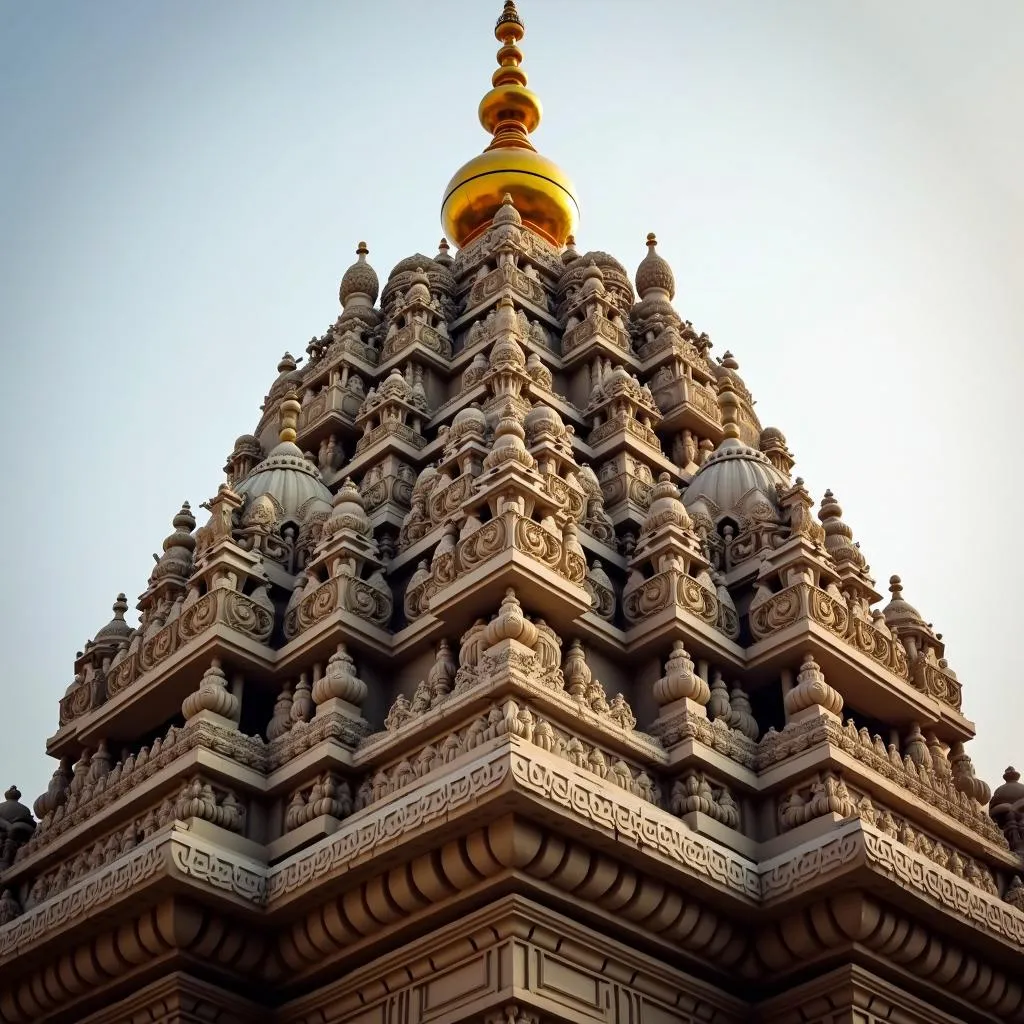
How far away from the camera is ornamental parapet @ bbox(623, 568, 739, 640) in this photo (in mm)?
18328

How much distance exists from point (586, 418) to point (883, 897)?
9337mm

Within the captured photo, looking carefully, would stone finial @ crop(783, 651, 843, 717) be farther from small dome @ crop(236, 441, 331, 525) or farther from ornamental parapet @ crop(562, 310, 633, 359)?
ornamental parapet @ crop(562, 310, 633, 359)

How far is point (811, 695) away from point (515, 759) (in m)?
5.01

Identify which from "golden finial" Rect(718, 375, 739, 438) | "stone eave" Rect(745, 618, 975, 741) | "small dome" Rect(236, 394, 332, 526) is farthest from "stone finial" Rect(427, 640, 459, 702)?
"golden finial" Rect(718, 375, 739, 438)

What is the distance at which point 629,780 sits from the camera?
53.0 ft

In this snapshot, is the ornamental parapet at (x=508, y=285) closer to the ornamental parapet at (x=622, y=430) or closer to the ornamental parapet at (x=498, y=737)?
the ornamental parapet at (x=622, y=430)

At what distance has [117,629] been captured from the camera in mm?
21766

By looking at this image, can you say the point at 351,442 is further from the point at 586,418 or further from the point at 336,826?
the point at 336,826

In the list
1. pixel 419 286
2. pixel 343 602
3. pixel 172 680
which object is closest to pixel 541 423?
pixel 343 602

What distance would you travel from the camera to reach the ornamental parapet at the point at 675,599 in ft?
60.1

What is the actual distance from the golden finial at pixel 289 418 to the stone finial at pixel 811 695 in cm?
858

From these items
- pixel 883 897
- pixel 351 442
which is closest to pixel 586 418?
pixel 351 442

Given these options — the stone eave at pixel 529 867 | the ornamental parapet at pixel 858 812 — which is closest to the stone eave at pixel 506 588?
the stone eave at pixel 529 867

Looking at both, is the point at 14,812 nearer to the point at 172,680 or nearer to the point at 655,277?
the point at 172,680
